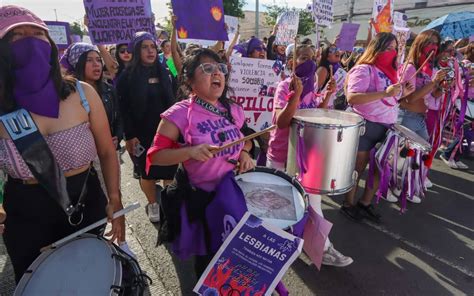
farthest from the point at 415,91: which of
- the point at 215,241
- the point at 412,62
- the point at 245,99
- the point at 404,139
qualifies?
the point at 215,241

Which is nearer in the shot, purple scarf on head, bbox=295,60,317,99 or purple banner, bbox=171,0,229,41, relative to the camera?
purple scarf on head, bbox=295,60,317,99

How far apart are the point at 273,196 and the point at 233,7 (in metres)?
31.6

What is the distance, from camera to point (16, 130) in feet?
4.79

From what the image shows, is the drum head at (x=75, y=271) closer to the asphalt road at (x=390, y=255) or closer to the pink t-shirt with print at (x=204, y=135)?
the pink t-shirt with print at (x=204, y=135)

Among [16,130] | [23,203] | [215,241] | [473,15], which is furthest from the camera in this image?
[473,15]

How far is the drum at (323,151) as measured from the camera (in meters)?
2.46

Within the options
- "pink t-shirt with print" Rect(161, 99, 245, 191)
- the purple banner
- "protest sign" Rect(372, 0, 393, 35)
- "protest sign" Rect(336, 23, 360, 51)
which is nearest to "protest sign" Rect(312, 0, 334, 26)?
"protest sign" Rect(372, 0, 393, 35)

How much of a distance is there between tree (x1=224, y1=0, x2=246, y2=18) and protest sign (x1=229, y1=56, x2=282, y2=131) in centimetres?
2760

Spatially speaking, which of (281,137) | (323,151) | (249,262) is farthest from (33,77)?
(281,137)

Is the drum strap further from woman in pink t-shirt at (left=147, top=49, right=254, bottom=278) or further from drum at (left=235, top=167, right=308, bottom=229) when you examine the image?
drum at (left=235, top=167, right=308, bottom=229)

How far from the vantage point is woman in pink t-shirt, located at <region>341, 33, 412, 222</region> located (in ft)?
10.4

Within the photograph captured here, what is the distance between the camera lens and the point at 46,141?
5.02ft

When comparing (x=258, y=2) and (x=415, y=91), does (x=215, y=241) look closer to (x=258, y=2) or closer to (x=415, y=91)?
(x=415, y=91)

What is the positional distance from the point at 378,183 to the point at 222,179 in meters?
2.34
